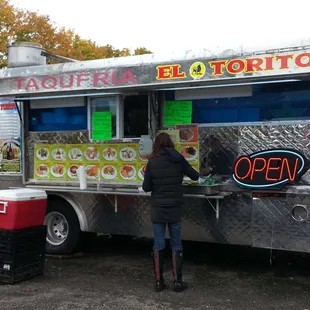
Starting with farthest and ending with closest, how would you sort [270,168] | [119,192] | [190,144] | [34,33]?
[34,33] → [119,192] → [190,144] → [270,168]

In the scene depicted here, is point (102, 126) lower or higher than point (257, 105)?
lower

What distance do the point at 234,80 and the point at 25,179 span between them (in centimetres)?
385

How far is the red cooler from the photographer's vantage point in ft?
18.1

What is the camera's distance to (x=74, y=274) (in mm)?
6055

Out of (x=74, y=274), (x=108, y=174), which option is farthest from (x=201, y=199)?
(x=74, y=274)

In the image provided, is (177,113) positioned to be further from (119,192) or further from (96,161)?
(96,161)

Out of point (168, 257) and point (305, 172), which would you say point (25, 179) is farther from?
point (305, 172)

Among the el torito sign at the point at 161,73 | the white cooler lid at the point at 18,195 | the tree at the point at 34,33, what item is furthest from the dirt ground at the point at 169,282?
the tree at the point at 34,33

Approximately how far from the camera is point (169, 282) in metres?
5.62

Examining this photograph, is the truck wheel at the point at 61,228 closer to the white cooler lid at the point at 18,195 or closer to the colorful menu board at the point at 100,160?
the colorful menu board at the point at 100,160

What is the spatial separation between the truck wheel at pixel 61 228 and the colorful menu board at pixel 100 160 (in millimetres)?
442

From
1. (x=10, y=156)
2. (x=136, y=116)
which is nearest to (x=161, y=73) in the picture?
(x=136, y=116)

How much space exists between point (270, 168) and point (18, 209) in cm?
303

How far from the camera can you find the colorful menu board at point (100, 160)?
20.0 feet
